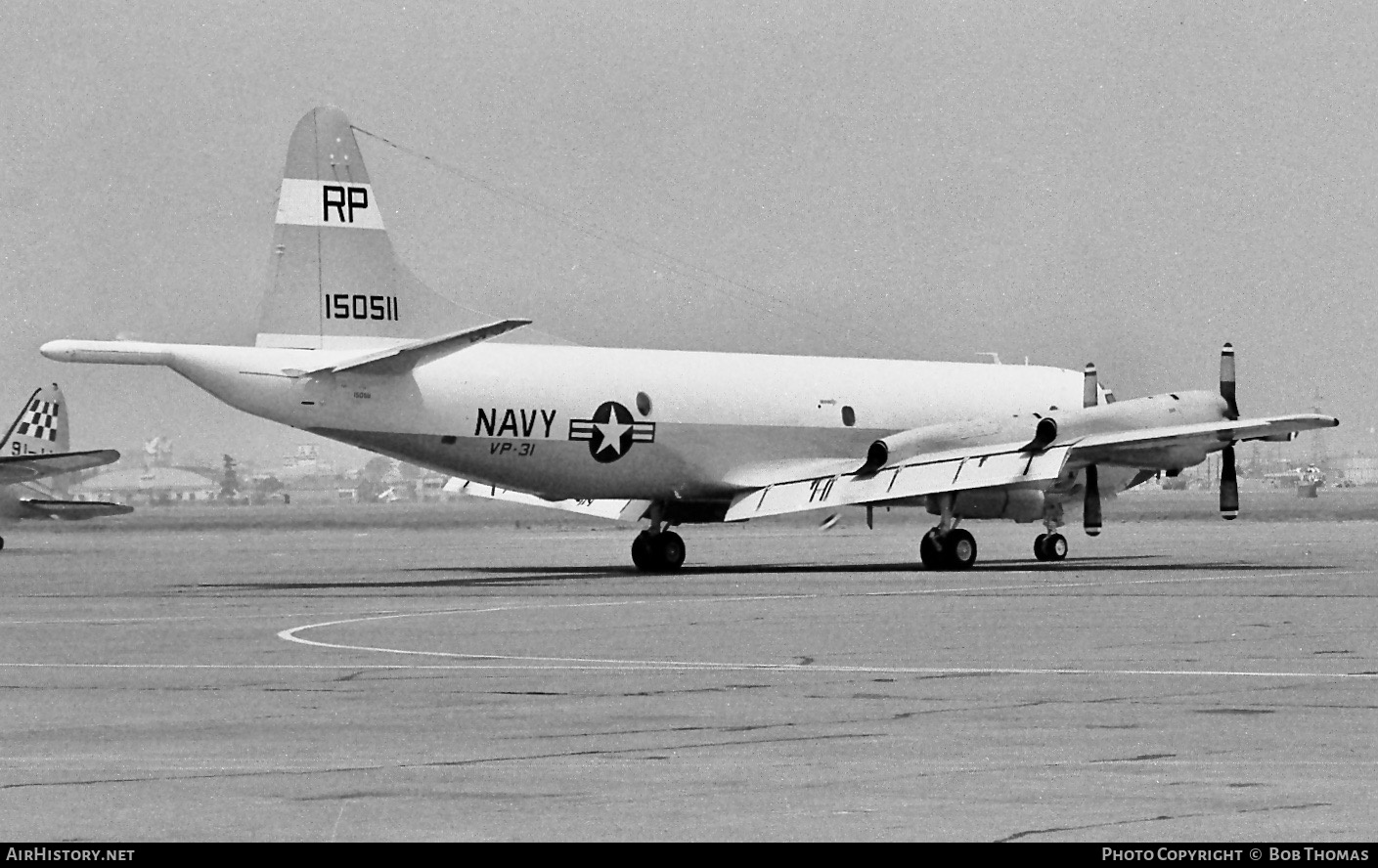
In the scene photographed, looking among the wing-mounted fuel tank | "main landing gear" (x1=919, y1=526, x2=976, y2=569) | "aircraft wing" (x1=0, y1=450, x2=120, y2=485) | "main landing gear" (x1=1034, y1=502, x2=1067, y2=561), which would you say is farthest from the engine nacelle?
"aircraft wing" (x1=0, y1=450, x2=120, y2=485)

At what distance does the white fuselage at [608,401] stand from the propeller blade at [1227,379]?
17.6 feet

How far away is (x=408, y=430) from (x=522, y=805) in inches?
1106

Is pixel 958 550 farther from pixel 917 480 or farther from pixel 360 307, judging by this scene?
pixel 360 307

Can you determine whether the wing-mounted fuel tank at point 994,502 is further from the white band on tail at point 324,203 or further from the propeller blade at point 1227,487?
the white band on tail at point 324,203

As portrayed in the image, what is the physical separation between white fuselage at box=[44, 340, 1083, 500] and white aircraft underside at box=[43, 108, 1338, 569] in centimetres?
4

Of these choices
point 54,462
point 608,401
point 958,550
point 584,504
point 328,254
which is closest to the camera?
point 328,254

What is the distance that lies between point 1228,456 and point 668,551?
474 inches

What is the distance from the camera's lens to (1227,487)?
131 feet

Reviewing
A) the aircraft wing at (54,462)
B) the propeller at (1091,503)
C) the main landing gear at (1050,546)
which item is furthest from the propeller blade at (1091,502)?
the aircraft wing at (54,462)

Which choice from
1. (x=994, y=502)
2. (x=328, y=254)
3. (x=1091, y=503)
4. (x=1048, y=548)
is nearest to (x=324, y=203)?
(x=328, y=254)

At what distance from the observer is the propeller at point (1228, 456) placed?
39438mm

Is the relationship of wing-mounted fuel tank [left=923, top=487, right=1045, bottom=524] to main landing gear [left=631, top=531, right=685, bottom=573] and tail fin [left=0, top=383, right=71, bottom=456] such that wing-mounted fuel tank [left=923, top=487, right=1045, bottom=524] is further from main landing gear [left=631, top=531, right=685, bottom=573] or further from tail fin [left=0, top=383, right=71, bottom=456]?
tail fin [left=0, top=383, right=71, bottom=456]

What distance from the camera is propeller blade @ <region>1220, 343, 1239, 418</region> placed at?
43.2 metres
